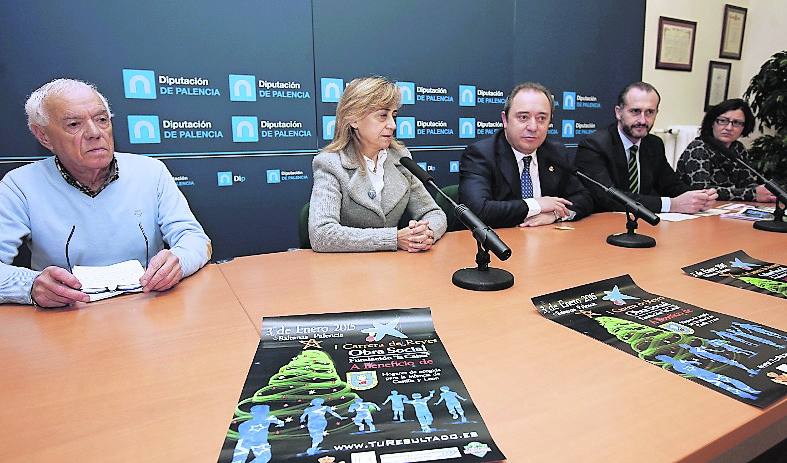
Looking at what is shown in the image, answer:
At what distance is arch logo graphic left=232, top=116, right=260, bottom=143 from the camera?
2.81m

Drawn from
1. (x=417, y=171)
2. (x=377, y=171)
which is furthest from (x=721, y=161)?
(x=417, y=171)

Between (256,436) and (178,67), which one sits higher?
(178,67)

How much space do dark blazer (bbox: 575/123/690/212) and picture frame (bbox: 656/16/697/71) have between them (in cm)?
207

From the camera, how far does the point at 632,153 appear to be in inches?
113

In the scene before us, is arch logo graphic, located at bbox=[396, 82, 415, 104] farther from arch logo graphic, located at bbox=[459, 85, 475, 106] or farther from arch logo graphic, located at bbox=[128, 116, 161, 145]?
arch logo graphic, located at bbox=[128, 116, 161, 145]

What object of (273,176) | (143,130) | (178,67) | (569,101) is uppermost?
(178,67)

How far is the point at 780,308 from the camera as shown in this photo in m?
1.12

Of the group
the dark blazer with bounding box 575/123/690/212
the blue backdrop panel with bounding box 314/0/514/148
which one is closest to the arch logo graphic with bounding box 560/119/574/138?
the blue backdrop panel with bounding box 314/0/514/148

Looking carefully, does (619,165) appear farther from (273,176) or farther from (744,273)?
(273,176)

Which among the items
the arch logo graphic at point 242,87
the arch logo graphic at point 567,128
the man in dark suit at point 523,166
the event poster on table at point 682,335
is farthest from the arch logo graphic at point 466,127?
the event poster on table at point 682,335

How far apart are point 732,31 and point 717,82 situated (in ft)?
1.66

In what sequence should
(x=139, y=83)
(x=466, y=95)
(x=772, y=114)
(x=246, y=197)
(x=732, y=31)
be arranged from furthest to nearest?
(x=732, y=31), (x=772, y=114), (x=466, y=95), (x=246, y=197), (x=139, y=83)

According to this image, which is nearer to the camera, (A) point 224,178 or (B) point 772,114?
(A) point 224,178

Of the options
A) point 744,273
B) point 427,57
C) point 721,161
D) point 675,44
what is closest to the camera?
point 744,273
